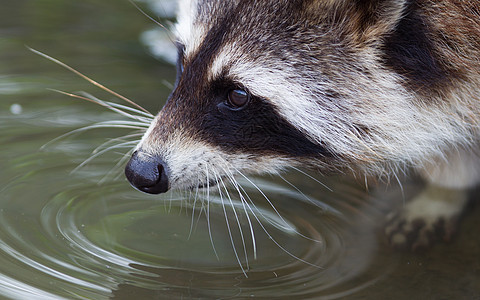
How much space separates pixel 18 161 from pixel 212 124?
4.53 ft

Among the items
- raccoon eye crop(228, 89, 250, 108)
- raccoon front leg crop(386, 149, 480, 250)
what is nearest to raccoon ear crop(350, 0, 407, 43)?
raccoon eye crop(228, 89, 250, 108)

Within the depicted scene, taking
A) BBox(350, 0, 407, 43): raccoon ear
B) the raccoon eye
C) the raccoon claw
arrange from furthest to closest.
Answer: the raccoon claw, the raccoon eye, BBox(350, 0, 407, 43): raccoon ear

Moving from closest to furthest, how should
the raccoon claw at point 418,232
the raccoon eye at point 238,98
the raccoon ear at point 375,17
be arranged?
1. the raccoon ear at point 375,17
2. the raccoon eye at point 238,98
3. the raccoon claw at point 418,232

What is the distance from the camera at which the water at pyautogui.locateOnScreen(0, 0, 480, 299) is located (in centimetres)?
308

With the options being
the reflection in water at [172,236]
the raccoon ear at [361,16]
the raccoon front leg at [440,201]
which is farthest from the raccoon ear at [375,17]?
the raccoon front leg at [440,201]

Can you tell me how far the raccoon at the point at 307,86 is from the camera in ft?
9.80

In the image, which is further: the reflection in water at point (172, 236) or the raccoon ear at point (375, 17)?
the reflection in water at point (172, 236)

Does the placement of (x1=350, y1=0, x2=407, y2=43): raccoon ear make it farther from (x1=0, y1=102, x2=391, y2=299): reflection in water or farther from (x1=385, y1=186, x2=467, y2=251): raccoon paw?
(x1=385, y1=186, x2=467, y2=251): raccoon paw

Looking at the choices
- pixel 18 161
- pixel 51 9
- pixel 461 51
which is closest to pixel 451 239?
pixel 461 51

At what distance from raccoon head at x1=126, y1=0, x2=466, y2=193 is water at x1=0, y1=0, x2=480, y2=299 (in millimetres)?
404

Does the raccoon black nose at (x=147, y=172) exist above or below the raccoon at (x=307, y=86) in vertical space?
below

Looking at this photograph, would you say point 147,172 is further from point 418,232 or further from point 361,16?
point 418,232

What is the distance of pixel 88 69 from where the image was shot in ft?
16.4

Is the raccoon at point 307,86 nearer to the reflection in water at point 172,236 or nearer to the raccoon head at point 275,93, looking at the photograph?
the raccoon head at point 275,93
